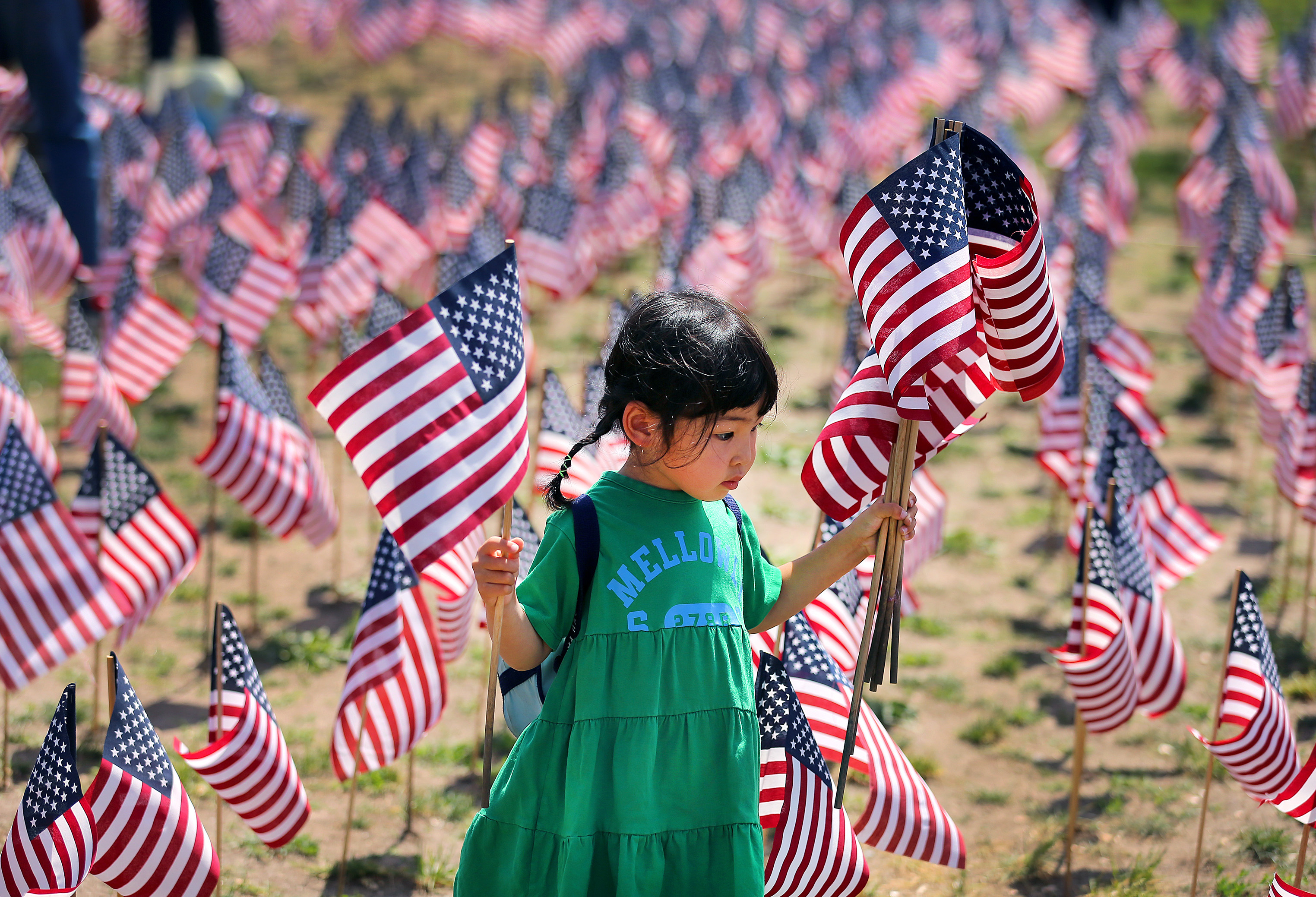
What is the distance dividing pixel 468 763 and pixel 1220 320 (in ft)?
18.9

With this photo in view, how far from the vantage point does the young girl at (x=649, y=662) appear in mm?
3076

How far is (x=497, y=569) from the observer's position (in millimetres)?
3000

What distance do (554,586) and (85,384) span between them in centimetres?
494

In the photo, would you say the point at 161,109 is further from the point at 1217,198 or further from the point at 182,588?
the point at 1217,198

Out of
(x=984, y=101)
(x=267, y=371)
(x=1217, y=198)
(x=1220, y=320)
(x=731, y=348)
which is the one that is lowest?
(x=731, y=348)

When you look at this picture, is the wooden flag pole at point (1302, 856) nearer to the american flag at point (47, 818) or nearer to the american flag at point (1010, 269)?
the american flag at point (1010, 269)

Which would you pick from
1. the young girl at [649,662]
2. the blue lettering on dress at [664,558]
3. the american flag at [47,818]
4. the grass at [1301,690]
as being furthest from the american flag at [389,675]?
the grass at [1301,690]

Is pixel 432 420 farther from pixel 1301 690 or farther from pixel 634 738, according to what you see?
pixel 1301 690

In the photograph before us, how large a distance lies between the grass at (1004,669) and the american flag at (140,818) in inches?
163

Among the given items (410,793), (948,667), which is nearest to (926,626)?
(948,667)

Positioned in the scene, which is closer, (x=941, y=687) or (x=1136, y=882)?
(x=1136, y=882)

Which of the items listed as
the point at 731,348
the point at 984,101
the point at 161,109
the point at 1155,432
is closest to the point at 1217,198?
the point at 984,101

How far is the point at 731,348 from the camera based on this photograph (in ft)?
10.1

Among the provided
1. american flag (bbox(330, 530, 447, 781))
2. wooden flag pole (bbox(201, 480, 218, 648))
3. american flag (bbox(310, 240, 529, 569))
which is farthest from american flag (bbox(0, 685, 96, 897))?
wooden flag pole (bbox(201, 480, 218, 648))
